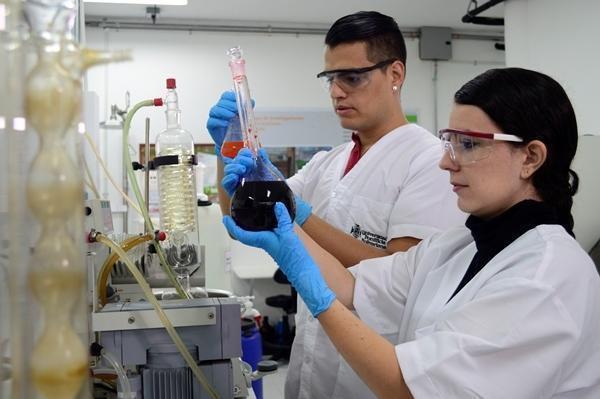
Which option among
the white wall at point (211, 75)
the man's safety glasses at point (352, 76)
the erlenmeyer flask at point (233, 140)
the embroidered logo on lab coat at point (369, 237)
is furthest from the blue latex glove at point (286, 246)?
the white wall at point (211, 75)

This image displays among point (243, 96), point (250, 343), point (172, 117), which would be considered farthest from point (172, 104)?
point (250, 343)

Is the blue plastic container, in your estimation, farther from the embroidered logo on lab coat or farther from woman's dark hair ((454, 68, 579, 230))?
woman's dark hair ((454, 68, 579, 230))

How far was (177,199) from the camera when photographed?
4.58ft

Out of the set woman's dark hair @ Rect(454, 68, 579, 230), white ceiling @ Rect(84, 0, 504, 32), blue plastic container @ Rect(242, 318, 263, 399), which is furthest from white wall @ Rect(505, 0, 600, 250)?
woman's dark hair @ Rect(454, 68, 579, 230)

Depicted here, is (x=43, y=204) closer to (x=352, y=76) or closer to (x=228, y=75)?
(x=352, y=76)

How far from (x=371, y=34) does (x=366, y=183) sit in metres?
0.44

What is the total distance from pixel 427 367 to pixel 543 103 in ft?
1.81

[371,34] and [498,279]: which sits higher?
[371,34]

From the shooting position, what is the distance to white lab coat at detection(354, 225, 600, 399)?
0.89m

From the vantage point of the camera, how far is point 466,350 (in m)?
0.90

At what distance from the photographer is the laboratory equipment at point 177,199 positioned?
1316 mm

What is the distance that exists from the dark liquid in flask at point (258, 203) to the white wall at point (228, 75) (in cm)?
365

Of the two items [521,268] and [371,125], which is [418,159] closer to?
[371,125]

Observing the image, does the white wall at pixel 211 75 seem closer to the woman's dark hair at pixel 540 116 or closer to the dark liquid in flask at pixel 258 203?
the dark liquid in flask at pixel 258 203
